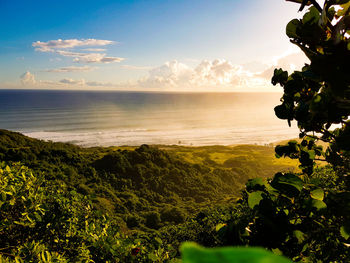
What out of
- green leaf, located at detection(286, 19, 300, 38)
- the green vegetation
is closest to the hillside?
the green vegetation

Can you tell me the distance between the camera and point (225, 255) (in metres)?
0.31

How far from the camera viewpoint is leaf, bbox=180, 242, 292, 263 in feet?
1.00

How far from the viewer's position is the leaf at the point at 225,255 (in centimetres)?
30

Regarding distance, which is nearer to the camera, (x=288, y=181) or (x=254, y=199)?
(x=288, y=181)

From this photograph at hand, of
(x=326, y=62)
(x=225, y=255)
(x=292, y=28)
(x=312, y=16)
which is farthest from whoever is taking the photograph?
(x=292, y=28)

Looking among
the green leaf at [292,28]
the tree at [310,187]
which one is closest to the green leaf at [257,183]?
the tree at [310,187]

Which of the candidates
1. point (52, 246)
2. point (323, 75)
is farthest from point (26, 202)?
point (323, 75)

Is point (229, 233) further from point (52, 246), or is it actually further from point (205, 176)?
point (205, 176)

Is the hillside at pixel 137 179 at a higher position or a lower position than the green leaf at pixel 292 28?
lower

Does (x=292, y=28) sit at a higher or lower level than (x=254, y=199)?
higher

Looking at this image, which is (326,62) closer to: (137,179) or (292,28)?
(292,28)

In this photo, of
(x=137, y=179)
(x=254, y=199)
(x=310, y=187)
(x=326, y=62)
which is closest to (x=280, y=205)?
(x=254, y=199)

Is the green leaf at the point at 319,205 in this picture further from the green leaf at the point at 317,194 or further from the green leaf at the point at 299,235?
the green leaf at the point at 299,235

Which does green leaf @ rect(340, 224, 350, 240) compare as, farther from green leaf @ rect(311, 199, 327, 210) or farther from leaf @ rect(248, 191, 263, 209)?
leaf @ rect(248, 191, 263, 209)
